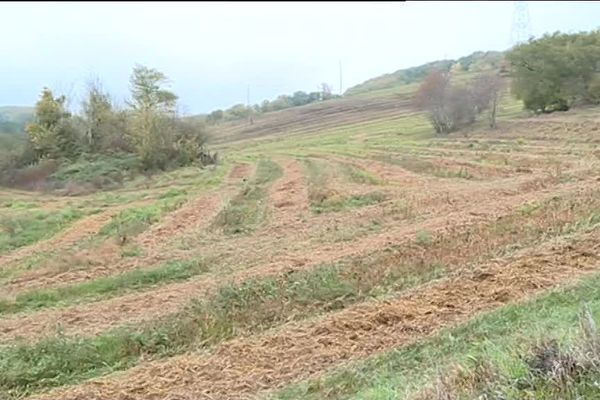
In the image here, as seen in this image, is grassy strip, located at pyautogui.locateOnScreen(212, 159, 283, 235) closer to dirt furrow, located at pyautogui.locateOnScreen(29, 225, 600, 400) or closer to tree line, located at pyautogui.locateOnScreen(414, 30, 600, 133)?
dirt furrow, located at pyautogui.locateOnScreen(29, 225, 600, 400)

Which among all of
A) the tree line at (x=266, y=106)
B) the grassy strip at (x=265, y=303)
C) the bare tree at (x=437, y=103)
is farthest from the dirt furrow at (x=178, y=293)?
the tree line at (x=266, y=106)

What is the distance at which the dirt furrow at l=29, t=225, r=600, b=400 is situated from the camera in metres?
6.29

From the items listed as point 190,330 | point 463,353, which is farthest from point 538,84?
point 463,353

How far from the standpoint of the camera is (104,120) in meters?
47.2

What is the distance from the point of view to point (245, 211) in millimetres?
19438

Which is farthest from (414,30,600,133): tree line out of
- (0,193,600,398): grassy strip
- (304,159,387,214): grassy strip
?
(0,193,600,398): grassy strip

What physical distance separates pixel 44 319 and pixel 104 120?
4007 centimetres

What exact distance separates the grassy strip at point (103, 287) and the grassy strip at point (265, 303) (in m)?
2.14

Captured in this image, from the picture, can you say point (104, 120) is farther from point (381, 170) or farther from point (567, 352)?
point (567, 352)

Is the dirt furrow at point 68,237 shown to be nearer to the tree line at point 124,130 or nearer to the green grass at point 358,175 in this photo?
the green grass at point 358,175

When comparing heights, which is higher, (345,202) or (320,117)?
(345,202)

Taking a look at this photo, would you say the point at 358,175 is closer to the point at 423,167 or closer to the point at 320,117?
the point at 423,167

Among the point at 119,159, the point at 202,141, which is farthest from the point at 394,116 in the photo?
the point at 119,159

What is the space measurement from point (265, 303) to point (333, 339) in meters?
2.05
